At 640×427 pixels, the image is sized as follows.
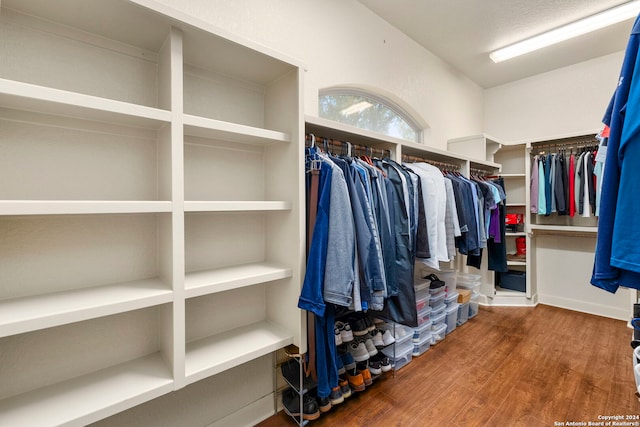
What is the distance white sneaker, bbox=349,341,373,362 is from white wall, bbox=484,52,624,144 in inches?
129

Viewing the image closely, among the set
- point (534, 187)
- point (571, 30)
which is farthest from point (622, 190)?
point (534, 187)

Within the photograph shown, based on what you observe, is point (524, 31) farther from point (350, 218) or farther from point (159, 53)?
point (159, 53)

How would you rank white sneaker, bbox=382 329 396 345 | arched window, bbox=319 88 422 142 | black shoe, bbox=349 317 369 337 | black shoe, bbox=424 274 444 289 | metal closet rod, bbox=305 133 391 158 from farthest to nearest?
black shoe, bbox=424 274 444 289 → arched window, bbox=319 88 422 142 → white sneaker, bbox=382 329 396 345 → black shoe, bbox=349 317 369 337 → metal closet rod, bbox=305 133 391 158

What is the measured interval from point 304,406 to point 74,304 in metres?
1.29

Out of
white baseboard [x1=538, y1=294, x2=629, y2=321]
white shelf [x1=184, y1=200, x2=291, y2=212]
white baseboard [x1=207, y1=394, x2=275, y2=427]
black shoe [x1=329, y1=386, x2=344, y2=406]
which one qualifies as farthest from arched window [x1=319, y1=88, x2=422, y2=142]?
white baseboard [x1=538, y1=294, x2=629, y2=321]

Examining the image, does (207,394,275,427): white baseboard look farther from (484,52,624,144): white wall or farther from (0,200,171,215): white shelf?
(484,52,624,144): white wall

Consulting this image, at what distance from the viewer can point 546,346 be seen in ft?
8.58

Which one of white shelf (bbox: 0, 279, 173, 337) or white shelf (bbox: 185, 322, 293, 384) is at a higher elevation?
white shelf (bbox: 0, 279, 173, 337)

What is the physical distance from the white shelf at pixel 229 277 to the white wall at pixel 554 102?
3633 mm

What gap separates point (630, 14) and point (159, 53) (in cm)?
369

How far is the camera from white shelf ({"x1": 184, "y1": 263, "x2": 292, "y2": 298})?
126 centimetres

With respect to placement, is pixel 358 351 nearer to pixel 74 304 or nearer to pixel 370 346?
pixel 370 346

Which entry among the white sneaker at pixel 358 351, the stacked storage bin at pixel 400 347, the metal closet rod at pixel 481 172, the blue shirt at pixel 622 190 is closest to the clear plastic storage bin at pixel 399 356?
the stacked storage bin at pixel 400 347

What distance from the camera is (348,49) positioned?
7.87 feet
